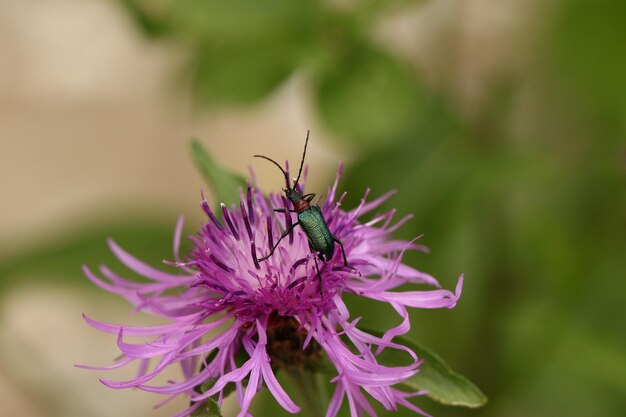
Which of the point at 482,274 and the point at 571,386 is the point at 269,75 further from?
the point at 571,386

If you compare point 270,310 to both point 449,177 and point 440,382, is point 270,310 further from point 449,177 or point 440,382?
point 449,177

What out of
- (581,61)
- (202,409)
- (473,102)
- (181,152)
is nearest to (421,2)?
(581,61)

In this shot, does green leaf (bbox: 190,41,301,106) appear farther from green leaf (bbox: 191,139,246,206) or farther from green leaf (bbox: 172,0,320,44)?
Result: green leaf (bbox: 191,139,246,206)

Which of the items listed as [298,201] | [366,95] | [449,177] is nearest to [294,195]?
[298,201]

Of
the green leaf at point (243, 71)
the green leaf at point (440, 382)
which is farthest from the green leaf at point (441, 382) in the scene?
the green leaf at point (243, 71)

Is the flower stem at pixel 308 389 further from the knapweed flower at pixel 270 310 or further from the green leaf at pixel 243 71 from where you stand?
the green leaf at pixel 243 71

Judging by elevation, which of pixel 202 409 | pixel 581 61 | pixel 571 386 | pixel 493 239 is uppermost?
pixel 581 61
